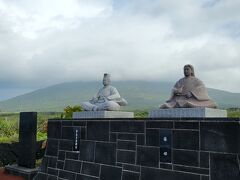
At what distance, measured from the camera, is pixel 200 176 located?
513 centimetres

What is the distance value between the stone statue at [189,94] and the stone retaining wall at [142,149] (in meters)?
0.47

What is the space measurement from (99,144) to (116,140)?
1.72ft

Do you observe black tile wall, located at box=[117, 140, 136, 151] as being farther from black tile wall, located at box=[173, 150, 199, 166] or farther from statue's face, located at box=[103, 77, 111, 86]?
statue's face, located at box=[103, 77, 111, 86]

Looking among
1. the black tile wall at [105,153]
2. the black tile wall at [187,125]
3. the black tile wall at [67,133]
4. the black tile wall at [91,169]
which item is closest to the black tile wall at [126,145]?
the black tile wall at [105,153]

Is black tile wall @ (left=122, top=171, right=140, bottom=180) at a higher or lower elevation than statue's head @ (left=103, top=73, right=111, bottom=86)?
lower

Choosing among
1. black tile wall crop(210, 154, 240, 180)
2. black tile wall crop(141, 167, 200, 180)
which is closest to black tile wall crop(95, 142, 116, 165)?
black tile wall crop(141, 167, 200, 180)

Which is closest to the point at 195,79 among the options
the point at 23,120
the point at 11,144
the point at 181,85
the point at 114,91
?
the point at 181,85

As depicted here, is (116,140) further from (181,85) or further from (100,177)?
(181,85)

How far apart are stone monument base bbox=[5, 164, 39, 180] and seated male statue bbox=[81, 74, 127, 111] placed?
2.40 m

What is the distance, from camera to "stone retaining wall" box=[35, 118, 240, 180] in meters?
4.95

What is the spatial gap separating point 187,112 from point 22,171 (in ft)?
16.9

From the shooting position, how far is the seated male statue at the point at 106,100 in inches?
286

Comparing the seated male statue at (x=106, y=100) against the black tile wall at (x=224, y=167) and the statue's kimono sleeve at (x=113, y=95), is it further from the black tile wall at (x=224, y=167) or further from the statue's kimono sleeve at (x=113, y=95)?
the black tile wall at (x=224, y=167)

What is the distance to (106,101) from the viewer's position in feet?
24.2
